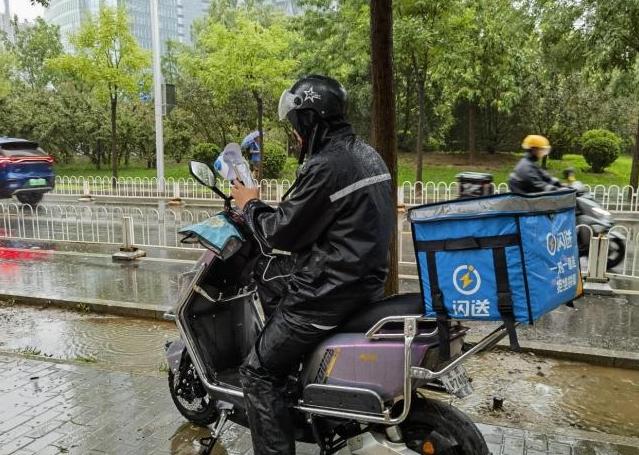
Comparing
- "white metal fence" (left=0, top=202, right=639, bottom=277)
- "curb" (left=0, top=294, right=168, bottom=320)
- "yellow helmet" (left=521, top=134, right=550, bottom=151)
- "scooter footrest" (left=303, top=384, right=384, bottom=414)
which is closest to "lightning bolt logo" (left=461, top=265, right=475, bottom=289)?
"scooter footrest" (left=303, top=384, right=384, bottom=414)

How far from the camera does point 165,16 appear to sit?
7444 centimetres

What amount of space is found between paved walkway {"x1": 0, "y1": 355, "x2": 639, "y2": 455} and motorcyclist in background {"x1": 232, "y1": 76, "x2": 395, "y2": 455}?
95 centimetres

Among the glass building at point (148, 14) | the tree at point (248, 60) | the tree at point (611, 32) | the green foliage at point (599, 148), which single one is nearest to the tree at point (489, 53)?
the tree at point (611, 32)

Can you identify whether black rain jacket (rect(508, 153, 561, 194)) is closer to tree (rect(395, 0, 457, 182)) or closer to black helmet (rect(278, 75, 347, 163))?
black helmet (rect(278, 75, 347, 163))

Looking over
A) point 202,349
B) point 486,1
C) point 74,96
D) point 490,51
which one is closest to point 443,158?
point 490,51

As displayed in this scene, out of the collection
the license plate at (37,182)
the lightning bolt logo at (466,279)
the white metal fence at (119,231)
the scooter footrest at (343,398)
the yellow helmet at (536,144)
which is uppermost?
the yellow helmet at (536,144)

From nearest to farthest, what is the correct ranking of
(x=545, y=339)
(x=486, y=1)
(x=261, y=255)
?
1. (x=261, y=255)
2. (x=545, y=339)
3. (x=486, y=1)

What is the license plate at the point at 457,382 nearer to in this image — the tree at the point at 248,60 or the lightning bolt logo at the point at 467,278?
the lightning bolt logo at the point at 467,278

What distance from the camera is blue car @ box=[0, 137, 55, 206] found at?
1598 centimetres

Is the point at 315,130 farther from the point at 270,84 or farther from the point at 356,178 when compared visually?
the point at 270,84

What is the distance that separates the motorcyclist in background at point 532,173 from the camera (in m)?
7.43

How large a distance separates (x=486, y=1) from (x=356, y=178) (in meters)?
18.2

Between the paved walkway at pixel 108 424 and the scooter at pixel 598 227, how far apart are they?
175 inches

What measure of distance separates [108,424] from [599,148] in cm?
2292
